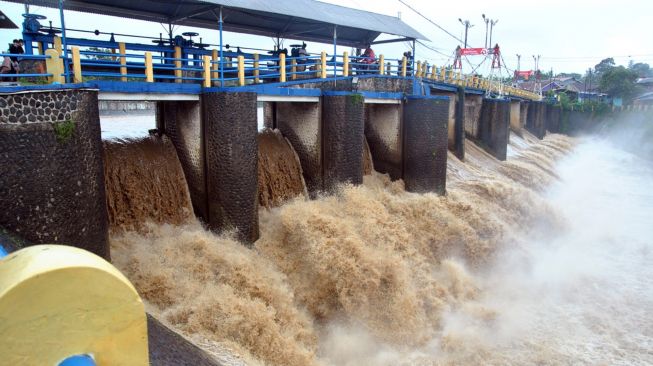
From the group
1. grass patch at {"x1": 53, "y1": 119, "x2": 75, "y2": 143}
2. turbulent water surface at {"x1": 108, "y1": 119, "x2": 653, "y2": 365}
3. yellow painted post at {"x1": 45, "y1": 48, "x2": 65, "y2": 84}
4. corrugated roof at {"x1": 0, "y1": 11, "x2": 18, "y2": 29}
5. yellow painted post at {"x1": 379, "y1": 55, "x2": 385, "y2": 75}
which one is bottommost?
turbulent water surface at {"x1": 108, "y1": 119, "x2": 653, "y2": 365}

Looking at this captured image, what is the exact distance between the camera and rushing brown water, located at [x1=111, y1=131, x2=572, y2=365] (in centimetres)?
756

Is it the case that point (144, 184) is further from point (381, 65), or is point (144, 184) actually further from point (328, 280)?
point (381, 65)

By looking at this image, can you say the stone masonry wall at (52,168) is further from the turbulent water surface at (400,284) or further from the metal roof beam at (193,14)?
the metal roof beam at (193,14)

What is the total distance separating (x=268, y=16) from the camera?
14008mm

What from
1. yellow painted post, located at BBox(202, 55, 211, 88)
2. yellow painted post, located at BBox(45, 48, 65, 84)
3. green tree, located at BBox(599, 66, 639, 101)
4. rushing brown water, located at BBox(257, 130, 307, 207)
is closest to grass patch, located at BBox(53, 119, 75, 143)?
yellow painted post, located at BBox(45, 48, 65, 84)

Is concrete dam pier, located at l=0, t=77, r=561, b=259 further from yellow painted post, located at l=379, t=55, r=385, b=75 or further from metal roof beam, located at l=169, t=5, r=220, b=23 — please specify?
metal roof beam, located at l=169, t=5, r=220, b=23

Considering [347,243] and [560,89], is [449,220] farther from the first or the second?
[560,89]

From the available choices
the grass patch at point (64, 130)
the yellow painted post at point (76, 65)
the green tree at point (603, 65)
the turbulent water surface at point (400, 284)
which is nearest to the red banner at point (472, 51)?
the turbulent water surface at point (400, 284)

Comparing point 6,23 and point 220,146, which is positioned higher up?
point 6,23

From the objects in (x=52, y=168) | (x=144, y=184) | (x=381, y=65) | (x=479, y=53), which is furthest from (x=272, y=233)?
(x=479, y=53)

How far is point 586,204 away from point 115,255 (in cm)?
2100

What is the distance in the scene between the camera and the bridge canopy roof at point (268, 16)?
36.7ft

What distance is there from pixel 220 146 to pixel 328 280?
11.2 ft

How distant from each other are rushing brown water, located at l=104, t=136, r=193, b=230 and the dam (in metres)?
0.03
